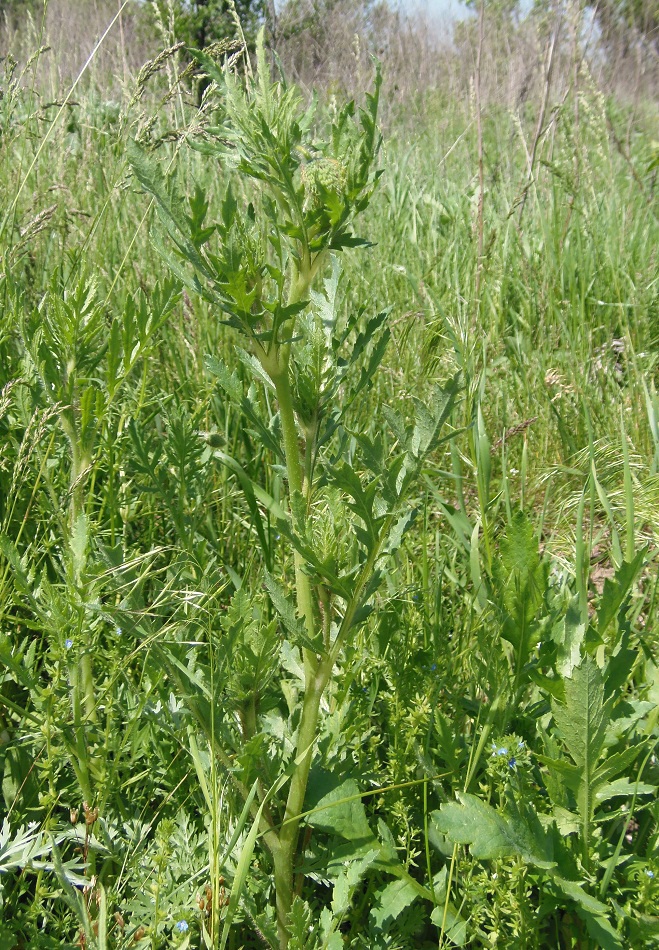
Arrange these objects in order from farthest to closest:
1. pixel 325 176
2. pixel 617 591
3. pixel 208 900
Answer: pixel 617 591 → pixel 208 900 → pixel 325 176

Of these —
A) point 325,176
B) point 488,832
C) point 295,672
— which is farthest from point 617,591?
point 325,176

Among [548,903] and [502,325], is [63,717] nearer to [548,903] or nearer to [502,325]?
[548,903]

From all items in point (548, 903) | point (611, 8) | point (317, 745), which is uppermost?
point (611, 8)

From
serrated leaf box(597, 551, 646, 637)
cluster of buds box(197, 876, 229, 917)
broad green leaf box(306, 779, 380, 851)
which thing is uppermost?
serrated leaf box(597, 551, 646, 637)

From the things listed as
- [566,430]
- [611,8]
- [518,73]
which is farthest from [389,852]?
[611,8]

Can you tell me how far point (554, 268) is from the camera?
2.93 metres

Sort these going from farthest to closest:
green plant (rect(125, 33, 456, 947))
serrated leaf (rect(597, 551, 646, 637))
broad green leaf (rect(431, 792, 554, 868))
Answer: serrated leaf (rect(597, 551, 646, 637))
broad green leaf (rect(431, 792, 554, 868))
green plant (rect(125, 33, 456, 947))

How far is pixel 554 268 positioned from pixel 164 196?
2.26m

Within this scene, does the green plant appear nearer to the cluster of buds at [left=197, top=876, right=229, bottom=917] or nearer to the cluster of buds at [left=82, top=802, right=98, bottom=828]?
the cluster of buds at [left=197, top=876, right=229, bottom=917]

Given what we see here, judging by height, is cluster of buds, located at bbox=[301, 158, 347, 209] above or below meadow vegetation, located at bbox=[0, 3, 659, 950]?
above

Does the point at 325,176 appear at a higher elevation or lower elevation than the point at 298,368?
higher

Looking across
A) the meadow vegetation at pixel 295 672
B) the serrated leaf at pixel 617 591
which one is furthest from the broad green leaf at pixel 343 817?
the serrated leaf at pixel 617 591

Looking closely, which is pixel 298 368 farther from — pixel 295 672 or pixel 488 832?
pixel 488 832

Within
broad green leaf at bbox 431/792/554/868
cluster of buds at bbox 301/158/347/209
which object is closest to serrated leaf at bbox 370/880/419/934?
broad green leaf at bbox 431/792/554/868
